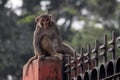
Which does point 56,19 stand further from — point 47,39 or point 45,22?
point 47,39

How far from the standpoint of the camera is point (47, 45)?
23.5 ft

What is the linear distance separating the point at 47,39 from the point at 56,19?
67.4 feet

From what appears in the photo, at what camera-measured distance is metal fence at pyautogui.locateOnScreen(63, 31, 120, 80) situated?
4902 mm

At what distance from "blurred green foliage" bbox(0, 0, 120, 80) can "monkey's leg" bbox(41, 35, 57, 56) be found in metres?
15.9

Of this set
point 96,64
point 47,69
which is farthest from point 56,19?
point 96,64

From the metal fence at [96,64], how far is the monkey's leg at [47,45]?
866mm

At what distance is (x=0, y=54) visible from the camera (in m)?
24.6

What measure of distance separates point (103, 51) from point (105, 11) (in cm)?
2335

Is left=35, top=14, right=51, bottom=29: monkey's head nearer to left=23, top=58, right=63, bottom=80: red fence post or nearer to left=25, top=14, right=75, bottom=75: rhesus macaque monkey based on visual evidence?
left=25, top=14, right=75, bottom=75: rhesus macaque monkey

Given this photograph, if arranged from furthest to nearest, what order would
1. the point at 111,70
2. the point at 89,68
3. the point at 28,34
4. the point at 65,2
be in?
the point at 65,2 < the point at 28,34 < the point at 89,68 < the point at 111,70

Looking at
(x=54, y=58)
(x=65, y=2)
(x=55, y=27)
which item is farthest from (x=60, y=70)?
(x=65, y=2)

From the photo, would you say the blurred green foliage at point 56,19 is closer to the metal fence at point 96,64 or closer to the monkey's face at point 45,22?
the monkey's face at point 45,22

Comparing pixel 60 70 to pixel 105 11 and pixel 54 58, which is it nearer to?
pixel 54 58

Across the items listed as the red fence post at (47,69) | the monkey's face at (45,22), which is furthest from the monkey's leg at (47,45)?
the red fence post at (47,69)
